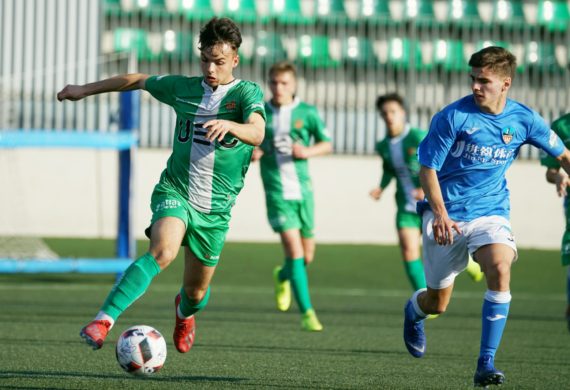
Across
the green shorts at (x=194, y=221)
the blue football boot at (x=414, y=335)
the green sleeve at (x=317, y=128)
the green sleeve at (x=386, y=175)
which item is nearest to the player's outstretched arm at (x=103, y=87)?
the green shorts at (x=194, y=221)

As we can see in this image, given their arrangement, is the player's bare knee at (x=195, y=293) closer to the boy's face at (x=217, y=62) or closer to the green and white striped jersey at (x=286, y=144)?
the boy's face at (x=217, y=62)

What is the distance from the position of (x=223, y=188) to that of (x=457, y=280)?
9.19 m

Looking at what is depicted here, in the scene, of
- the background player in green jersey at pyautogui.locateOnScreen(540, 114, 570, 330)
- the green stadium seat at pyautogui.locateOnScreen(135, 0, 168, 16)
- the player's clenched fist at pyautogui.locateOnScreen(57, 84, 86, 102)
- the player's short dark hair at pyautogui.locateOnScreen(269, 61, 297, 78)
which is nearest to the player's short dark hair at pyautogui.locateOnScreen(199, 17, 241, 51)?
the player's clenched fist at pyautogui.locateOnScreen(57, 84, 86, 102)

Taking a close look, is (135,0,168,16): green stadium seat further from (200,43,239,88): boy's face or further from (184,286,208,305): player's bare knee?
(200,43,239,88): boy's face

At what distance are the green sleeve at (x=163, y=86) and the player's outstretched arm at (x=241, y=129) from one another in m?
0.58

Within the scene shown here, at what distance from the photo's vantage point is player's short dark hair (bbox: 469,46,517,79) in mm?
5859

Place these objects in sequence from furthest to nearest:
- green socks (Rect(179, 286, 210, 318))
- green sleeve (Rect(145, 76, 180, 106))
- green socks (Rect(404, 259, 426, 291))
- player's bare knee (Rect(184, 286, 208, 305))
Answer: green socks (Rect(404, 259, 426, 291)) → green socks (Rect(179, 286, 210, 318)) → player's bare knee (Rect(184, 286, 208, 305)) → green sleeve (Rect(145, 76, 180, 106))

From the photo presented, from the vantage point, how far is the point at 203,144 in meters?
6.09

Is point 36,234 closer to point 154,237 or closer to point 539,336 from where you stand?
point 539,336

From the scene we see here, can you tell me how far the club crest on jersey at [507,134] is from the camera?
5.93m

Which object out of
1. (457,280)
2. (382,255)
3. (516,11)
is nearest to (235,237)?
(382,255)

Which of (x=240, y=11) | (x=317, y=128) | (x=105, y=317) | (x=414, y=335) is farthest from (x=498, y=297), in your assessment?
(x=240, y=11)

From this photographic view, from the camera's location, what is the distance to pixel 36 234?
1838 centimetres

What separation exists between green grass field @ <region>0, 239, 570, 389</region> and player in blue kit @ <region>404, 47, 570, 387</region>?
623mm
